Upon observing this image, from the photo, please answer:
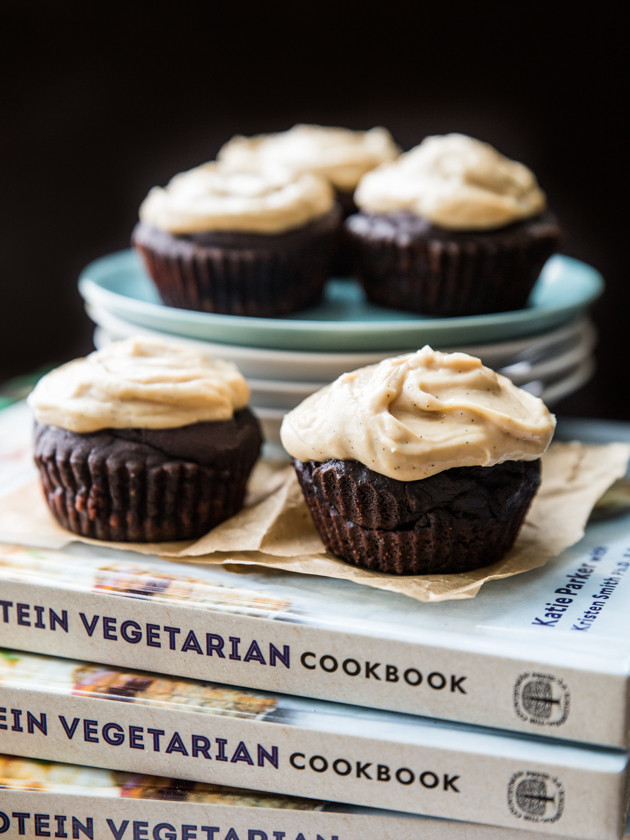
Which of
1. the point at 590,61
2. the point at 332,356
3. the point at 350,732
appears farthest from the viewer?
the point at 590,61

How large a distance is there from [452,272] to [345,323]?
12.0 inches

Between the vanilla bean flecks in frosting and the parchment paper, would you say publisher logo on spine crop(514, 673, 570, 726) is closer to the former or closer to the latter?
the parchment paper

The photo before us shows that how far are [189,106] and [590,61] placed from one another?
1125mm

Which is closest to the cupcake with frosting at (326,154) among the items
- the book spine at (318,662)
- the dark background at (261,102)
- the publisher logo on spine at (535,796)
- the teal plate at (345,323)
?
the teal plate at (345,323)

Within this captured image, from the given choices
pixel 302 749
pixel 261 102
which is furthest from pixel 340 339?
pixel 261 102

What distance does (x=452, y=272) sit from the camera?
1.90 meters

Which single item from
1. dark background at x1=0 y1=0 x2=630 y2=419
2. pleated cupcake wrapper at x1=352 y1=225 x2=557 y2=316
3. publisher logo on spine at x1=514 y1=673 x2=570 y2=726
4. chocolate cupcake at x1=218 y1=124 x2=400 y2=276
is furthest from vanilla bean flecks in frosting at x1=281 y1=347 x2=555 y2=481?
dark background at x1=0 y1=0 x2=630 y2=419

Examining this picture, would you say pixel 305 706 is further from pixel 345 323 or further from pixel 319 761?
pixel 345 323

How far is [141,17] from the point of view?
2812 millimetres

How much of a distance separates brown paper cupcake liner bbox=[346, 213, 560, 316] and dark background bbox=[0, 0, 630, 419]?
0.77m

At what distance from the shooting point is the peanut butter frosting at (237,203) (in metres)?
1.87

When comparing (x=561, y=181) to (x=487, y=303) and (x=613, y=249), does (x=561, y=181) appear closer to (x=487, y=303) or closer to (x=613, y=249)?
(x=613, y=249)

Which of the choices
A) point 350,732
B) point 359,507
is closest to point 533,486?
point 359,507

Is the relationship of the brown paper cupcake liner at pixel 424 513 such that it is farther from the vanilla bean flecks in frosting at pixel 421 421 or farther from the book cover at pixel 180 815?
the book cover at pixel 180 815
